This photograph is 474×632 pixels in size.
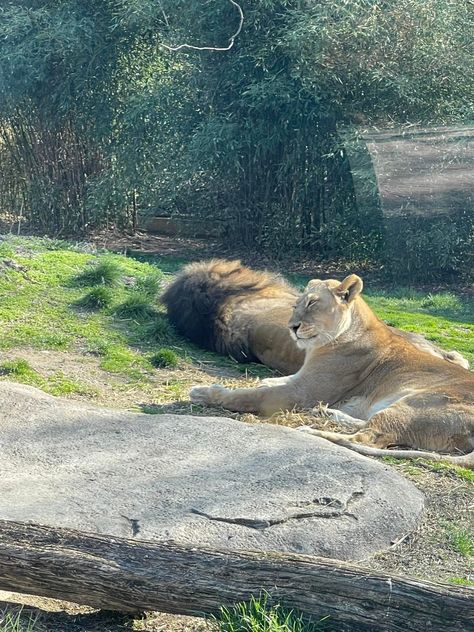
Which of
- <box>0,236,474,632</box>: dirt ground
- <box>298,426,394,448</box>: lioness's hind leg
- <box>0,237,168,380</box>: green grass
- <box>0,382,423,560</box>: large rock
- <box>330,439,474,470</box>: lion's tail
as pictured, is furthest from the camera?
<box>0,237,168,380</box>: green grass

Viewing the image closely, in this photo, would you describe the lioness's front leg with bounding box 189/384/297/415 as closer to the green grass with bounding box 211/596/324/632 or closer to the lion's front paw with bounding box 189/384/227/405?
the lion's front paw with bounding box 189/384/227/405

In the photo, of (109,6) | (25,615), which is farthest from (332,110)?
(25,615)

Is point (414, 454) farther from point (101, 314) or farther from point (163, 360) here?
point (101, 314)

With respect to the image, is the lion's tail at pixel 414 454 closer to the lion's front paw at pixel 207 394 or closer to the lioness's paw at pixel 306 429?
the lioness's paw at pixel 306 429

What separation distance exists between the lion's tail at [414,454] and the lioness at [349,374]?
0.75ft

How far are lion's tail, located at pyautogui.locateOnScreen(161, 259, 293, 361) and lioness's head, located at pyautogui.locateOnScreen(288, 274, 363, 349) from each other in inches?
61.8

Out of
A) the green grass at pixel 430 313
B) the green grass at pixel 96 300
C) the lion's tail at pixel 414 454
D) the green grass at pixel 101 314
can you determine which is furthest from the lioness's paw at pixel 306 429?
the green grass at pixel 96 300

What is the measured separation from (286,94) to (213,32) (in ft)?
5.82

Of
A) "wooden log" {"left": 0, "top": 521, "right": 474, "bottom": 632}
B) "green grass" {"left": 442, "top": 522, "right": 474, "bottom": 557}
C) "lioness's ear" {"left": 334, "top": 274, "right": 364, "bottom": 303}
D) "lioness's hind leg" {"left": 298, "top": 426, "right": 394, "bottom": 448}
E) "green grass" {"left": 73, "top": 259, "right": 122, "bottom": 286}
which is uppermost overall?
"lioness's ear" {"left": 334, "top": 274, "right": 364, "bottom": 303}

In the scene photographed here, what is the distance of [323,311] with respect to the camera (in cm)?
721

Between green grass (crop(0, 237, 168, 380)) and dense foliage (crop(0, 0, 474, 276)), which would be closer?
green grass (crop(0, 237, 168, 380))

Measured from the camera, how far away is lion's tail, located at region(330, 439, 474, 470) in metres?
6.07

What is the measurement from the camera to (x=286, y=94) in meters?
14.8

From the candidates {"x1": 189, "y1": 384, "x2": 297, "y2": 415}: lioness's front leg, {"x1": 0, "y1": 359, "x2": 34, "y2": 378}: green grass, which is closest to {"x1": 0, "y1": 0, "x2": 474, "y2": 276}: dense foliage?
{"x1": 0, "y1": 359, "x2": 34, "y2": 378}: green grass
